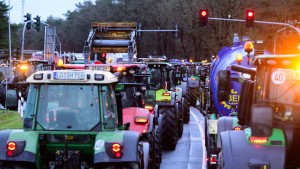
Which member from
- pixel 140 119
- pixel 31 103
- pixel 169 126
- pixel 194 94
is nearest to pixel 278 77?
pixel 31 103

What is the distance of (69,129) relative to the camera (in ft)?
31.4

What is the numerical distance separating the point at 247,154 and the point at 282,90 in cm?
86

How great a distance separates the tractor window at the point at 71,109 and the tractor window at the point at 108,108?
10 centimetres

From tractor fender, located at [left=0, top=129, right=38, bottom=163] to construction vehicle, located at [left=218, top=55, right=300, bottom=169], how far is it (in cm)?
265

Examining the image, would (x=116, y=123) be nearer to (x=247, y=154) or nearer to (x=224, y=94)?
(x=247, y=154)

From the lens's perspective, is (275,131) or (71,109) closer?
(275,131)

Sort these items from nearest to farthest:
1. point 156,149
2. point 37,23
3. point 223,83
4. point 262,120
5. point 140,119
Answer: point 262,120
point 223,83
point 140,119
point 156,149
point 37,23

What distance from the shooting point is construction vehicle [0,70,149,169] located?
9.13m

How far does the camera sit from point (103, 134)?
9391 millimetres

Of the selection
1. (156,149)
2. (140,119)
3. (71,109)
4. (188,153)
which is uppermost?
(71,109)

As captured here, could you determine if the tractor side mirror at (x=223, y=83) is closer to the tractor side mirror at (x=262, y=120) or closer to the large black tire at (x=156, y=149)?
the large black tire at (x=156, y=149)

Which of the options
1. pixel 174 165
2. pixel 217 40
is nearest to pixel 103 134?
pixel 174 165

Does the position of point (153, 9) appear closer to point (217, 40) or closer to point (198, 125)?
point (217, 40)

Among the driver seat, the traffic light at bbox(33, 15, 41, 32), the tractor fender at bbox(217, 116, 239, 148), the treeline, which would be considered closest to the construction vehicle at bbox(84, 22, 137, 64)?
the traffic light at bbox(33, 15, 41, 32)
